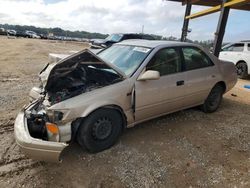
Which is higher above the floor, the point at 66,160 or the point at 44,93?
the point at 44,93

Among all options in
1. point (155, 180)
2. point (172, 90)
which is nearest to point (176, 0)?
point (172, 90)

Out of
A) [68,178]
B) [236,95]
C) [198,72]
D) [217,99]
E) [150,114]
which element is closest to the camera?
[68,178]

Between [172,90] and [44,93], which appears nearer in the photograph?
[44,93]

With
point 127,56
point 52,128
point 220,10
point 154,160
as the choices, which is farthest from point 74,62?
point 220,10

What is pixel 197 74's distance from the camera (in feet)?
12.9

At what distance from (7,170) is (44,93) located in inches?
42.1

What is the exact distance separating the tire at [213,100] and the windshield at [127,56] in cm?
196

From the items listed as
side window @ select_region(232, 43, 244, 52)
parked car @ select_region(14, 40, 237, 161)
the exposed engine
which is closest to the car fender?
parked car @ select_region(14, 40, 237, 161)

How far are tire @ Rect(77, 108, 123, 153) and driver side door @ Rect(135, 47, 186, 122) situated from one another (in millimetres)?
407

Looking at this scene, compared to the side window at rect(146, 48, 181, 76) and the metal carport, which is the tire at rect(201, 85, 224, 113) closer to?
the side window at rect(146, 48, 181, 76)

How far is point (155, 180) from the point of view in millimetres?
2490

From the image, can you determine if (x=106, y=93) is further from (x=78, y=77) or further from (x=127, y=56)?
(x=127, y=56)

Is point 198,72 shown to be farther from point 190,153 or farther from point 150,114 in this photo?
point 190,153

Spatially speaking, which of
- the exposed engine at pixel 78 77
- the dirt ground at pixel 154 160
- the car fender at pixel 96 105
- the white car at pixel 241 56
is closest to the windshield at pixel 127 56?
the exposed engine at pixel 78 77
